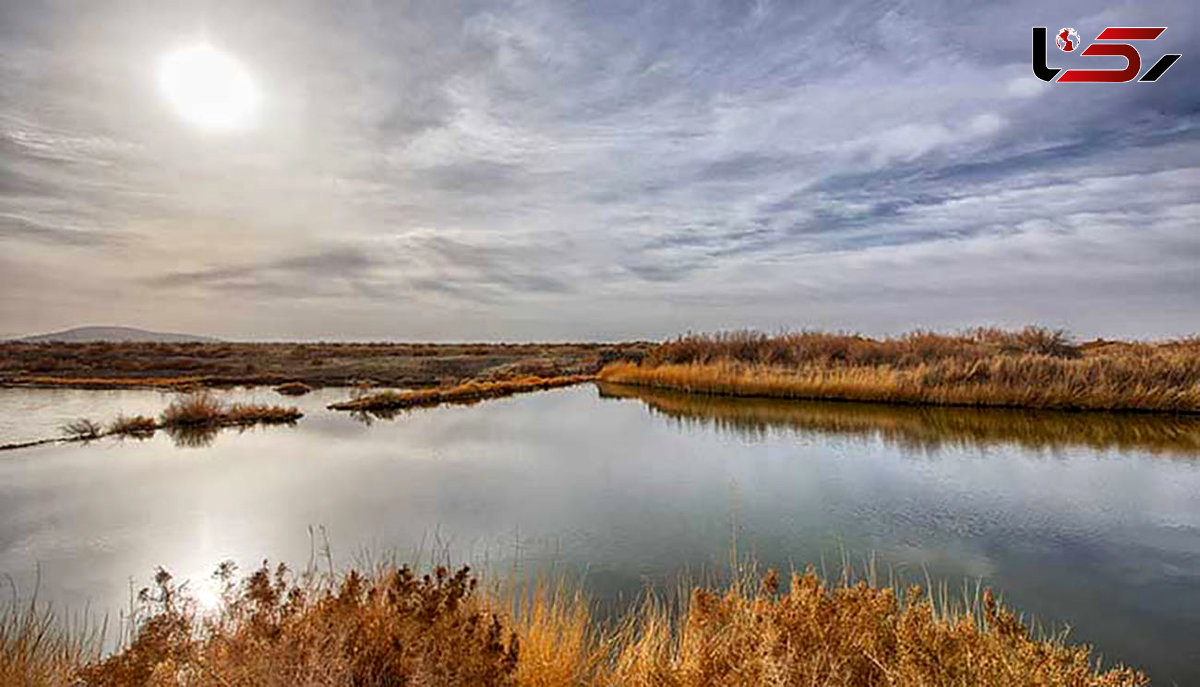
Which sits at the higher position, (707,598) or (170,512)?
(707,598)

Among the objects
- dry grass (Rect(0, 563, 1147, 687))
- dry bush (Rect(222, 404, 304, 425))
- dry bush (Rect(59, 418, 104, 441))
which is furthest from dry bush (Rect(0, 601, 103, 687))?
dry bush (Rect(222, 404, 304, 425))

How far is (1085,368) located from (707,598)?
17.7 meters

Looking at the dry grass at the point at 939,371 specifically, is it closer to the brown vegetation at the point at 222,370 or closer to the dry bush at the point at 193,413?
the brown vegetation at the point at 222,370

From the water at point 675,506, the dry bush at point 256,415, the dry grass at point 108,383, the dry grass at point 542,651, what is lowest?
the water at point 675,506

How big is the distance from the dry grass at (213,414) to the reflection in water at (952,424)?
10.8m

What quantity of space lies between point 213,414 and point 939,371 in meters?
20.0

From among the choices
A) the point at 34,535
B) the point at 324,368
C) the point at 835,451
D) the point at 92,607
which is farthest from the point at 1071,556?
the point at 324,368

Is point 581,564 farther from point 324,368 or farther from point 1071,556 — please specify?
point 324,368

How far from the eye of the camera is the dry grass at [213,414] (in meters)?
16.5

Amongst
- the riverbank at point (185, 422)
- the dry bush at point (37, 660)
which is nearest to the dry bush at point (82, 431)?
the riverbank at point (185, 422)

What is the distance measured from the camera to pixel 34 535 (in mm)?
7492

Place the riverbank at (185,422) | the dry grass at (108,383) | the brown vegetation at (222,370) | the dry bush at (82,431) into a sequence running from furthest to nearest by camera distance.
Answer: the brown vegetation at (222,370)
the dry grass at (108,383)
the riverbank at (185,422)
the dry bush at (82,431)

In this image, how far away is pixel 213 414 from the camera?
17141 mm

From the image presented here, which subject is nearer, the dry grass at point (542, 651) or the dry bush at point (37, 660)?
the dry grass at point (542, 651)
